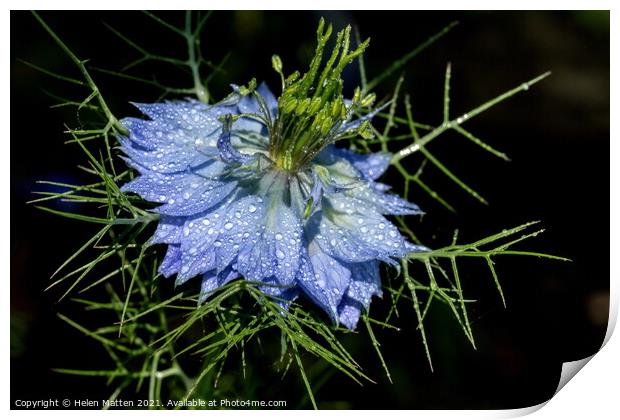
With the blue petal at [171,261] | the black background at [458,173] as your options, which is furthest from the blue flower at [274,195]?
the black background at [458,173]

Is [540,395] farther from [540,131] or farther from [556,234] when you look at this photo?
[540,131]

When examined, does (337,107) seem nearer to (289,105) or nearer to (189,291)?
(289,105)

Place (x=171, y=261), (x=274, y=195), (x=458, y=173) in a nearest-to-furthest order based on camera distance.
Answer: (x=171, y=261)
(x=274, y=195)
(x=458, y=173)

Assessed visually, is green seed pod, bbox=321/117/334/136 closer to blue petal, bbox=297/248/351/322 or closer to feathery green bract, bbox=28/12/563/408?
feathery green bract, bbox=28/12/563/408

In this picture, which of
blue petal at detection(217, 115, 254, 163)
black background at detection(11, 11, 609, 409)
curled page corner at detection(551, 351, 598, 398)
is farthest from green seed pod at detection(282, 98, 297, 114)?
curled page corner at detection(551, 351, 598, 398)

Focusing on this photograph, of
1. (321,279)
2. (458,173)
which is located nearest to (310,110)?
(321,279)

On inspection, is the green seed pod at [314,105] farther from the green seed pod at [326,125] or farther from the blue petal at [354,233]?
the blue petal at [354,233]
